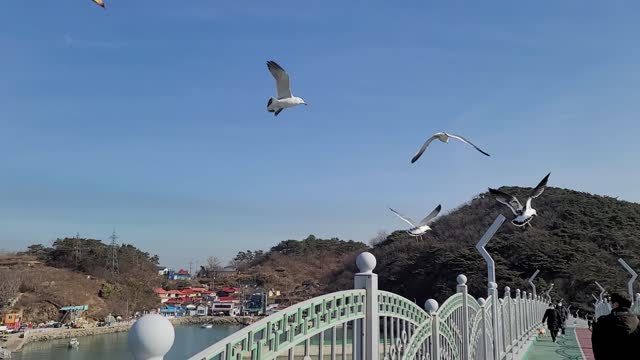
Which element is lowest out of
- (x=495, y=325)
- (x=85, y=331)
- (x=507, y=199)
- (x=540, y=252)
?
(x=85, y=331)

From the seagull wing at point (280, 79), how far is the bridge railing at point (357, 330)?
9.14 ft

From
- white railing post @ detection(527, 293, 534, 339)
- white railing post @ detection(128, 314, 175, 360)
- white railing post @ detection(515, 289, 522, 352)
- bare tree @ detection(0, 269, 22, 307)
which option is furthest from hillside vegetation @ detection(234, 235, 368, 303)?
white railing post @ detection(128, 314, 175, 360)

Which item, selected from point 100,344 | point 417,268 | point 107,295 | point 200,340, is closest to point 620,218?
point 417,268

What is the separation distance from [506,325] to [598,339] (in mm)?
4589

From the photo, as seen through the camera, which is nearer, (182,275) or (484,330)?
(484,330)

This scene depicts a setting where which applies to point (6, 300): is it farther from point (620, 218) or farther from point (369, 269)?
point (620, 218)

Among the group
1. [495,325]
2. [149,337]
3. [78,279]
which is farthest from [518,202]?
[78,279]

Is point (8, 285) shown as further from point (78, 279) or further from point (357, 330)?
point (357, 330)

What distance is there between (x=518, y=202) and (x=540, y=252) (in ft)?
127

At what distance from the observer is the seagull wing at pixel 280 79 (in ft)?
18.3

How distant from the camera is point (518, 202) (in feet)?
29.3

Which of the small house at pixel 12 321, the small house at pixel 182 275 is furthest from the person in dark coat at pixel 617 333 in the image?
the small house at pixel 182 275

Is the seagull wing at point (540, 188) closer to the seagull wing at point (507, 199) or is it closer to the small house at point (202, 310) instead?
the seagull wing at point (507, 199)

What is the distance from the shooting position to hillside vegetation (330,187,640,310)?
39.9 m
